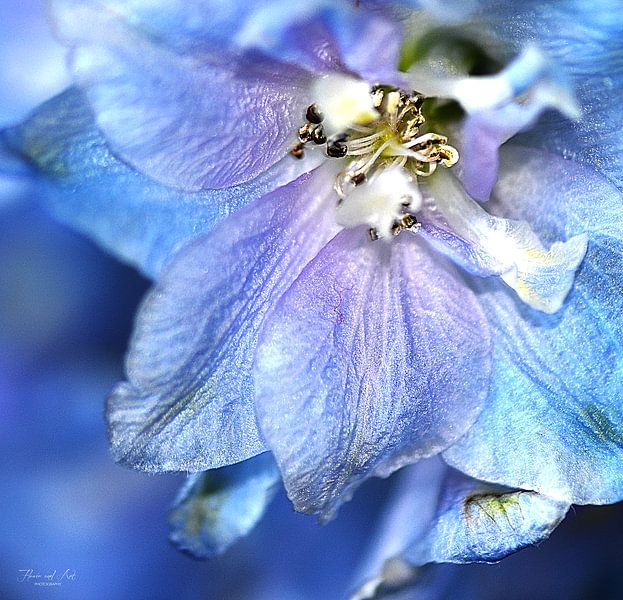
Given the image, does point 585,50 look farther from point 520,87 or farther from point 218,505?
point 218,505

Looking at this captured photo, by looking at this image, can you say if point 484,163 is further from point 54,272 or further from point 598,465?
point 54,272

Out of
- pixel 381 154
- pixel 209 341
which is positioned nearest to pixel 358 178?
pixel 381 154

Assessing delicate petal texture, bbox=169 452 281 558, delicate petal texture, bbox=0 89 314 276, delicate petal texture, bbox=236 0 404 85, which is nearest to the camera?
delicate petal texture, bbox=236 0 404 85

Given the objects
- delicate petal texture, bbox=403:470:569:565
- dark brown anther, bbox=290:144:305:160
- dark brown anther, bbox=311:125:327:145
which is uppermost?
dark brown anther, bbox=311:125:327:145

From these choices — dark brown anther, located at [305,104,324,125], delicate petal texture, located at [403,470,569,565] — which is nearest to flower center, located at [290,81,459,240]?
dark brown anther, located at [305,104,324,125]

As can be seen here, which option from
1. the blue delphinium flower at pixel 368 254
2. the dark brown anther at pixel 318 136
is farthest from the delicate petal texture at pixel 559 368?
the dark brown anther at pixel 318 136

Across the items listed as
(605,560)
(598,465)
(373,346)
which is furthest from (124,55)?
(605,560)

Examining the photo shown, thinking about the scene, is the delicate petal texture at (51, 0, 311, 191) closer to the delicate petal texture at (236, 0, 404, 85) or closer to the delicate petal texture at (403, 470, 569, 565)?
the delicate petal texture at (236, 0, 404, 85)
